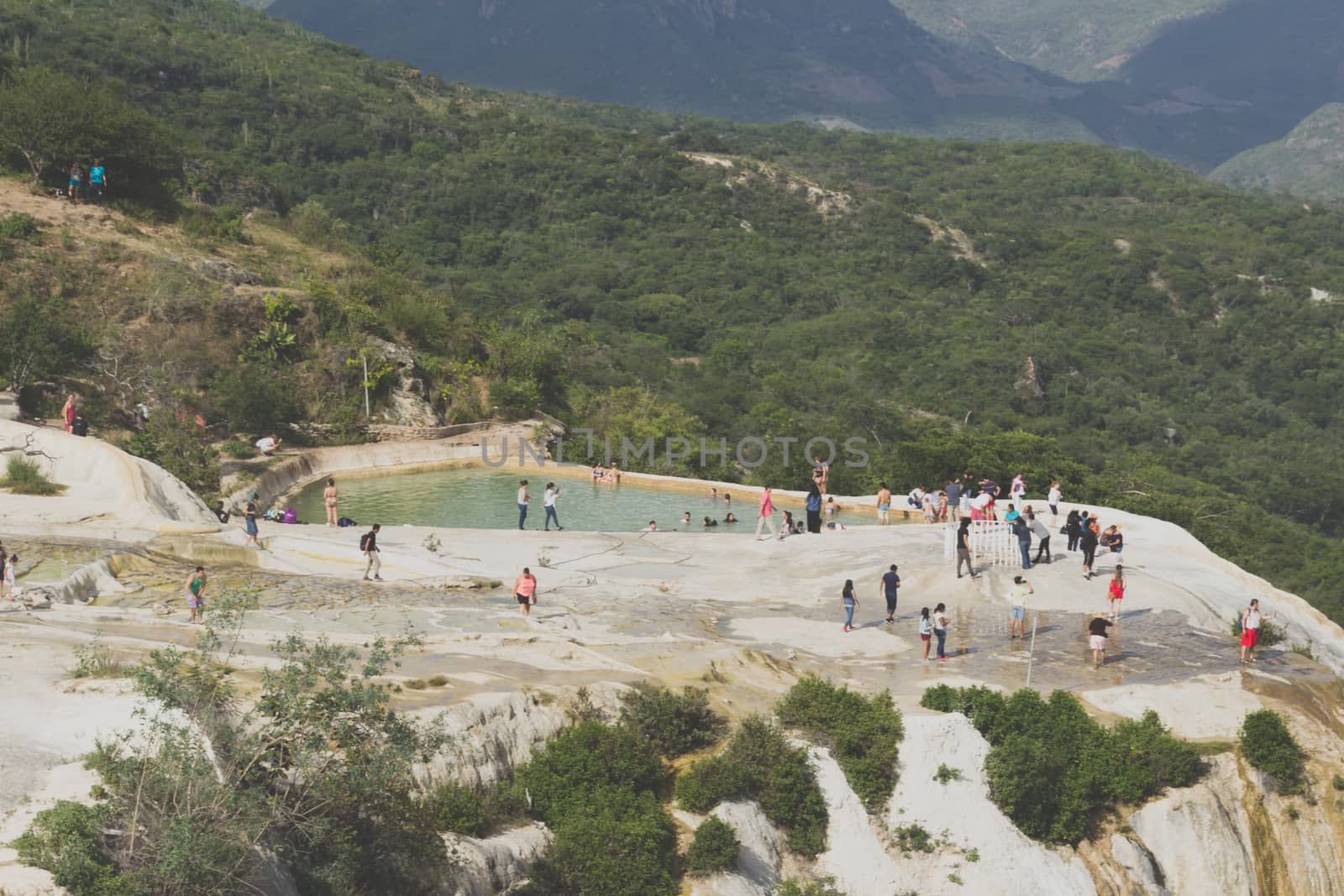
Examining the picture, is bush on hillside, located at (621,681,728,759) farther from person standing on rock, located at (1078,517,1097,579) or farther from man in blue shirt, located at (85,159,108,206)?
man in blue shirt, located at (85,159,108,206)

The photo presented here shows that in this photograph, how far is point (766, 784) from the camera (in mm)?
16391

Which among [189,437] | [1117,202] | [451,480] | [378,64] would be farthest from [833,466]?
[1117,202]

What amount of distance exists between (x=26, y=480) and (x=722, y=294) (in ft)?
258

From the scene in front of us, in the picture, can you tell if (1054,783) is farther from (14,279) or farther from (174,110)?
(174,110)

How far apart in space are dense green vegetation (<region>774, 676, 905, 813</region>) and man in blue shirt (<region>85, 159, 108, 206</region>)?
34676mm

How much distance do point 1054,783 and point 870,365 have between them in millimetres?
69562

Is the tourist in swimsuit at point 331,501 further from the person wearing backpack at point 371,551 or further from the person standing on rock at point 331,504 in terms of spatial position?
the person wearing backpack at point 371,551

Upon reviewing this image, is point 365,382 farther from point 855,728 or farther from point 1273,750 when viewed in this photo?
point 1273,750

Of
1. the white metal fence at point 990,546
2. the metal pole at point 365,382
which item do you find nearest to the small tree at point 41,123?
the metal pole at point 365,382

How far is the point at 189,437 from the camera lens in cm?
3120

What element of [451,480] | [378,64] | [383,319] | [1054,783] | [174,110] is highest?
[378,64]

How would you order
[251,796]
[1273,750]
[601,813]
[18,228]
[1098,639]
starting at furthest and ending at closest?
[18,228] < [1098,639] < [1273,750] < [601,813] < [251,796]

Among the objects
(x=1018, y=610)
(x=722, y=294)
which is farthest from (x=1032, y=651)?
(x=722, y=294)

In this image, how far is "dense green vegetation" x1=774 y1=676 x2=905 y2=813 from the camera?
17.0 m
